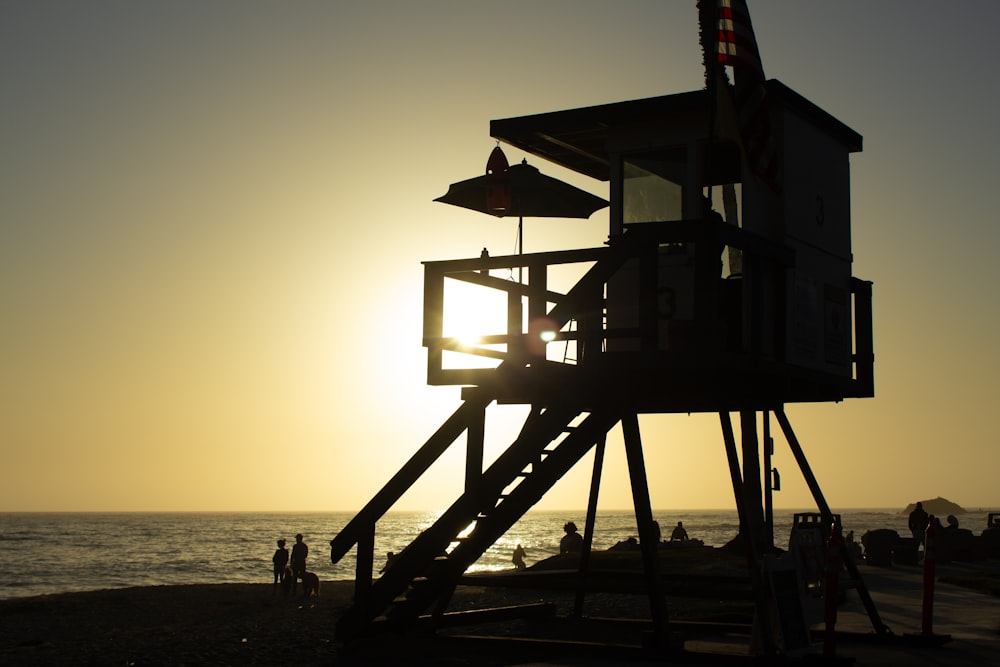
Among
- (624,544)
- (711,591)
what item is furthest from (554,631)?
(624,544)

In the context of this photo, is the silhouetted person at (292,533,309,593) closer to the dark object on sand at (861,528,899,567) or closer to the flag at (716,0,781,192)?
the dark object on sand at (861,528,899,567)

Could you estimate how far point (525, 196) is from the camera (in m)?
15.2

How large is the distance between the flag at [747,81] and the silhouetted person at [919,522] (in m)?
24.5

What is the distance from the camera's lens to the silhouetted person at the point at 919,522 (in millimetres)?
34438

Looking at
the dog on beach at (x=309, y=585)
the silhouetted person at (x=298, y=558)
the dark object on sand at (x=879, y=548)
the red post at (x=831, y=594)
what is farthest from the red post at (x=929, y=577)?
the dog on beach at (x=309, y=585)

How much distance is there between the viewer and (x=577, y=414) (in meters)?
12.5

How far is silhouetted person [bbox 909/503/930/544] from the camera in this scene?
34.4 meters

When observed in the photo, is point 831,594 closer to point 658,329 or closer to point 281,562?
point 658,329

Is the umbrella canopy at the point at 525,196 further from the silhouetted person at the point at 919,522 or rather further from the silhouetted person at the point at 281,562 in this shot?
the silhouetted person at the point at 919,522

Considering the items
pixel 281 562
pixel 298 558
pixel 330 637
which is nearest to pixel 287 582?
pixel 281 562

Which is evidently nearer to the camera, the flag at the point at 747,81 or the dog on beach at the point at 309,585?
the flag at the point at 747,81

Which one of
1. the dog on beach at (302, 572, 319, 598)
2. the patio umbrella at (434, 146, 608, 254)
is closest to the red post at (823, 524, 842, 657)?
the patio umbrella at (434, 146, 608, 254)

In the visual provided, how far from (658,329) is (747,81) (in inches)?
113

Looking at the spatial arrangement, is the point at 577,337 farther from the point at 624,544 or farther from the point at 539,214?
the point at 624,544
